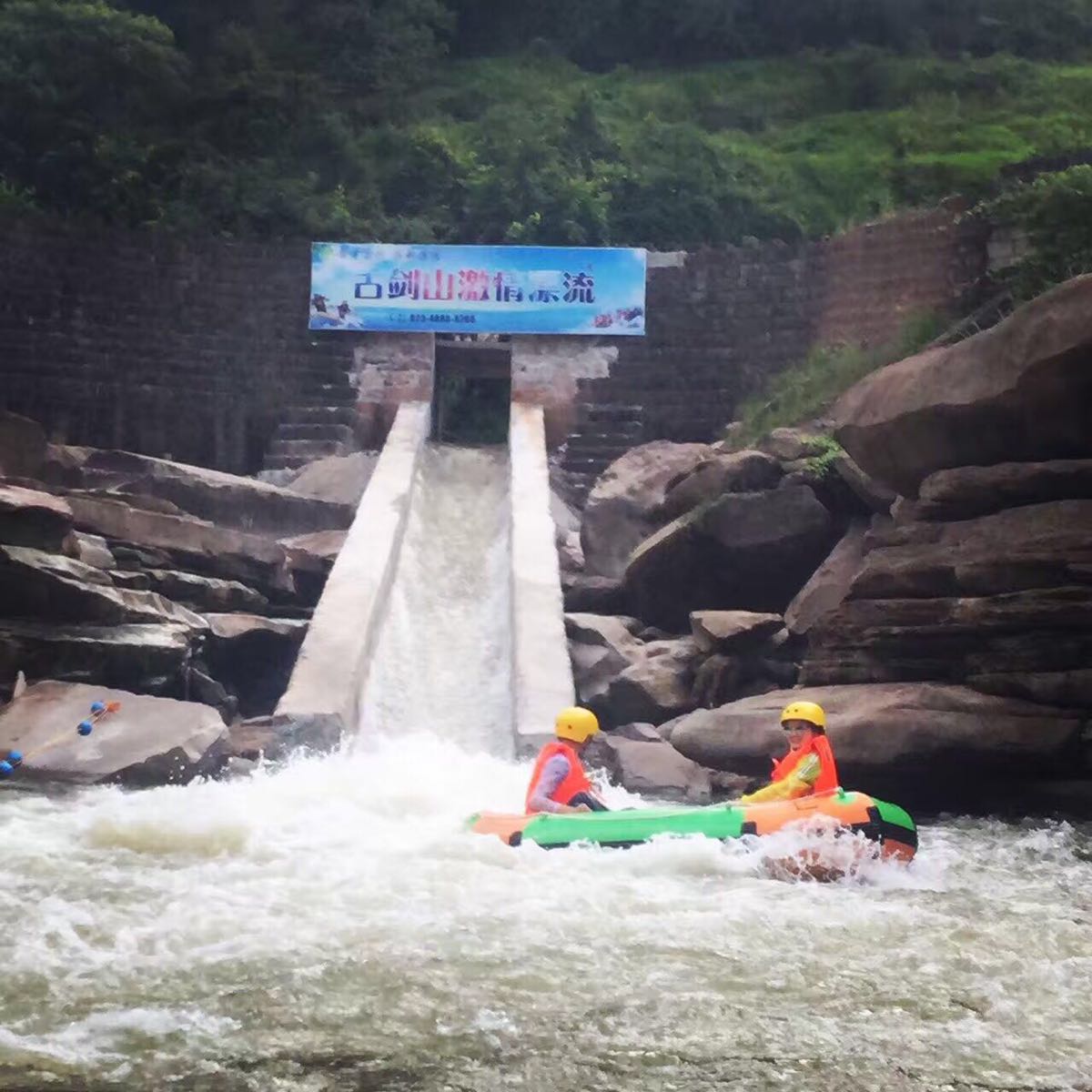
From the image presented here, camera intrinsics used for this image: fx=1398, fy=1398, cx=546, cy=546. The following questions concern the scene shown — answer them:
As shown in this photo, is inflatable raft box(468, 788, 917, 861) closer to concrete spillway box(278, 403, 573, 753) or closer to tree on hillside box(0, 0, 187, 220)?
concrete spillway box(278, 403, 573, 753)

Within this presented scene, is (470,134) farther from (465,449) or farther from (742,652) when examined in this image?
(742,652)

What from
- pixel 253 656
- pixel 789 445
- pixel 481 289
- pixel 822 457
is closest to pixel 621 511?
pixel 789 445

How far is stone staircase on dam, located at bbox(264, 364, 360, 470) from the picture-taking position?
2042 centimetres

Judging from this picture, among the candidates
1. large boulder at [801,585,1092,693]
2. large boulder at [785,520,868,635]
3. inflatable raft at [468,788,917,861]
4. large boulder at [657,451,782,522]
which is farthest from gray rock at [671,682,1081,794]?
large boulder at [657,451,782,522]

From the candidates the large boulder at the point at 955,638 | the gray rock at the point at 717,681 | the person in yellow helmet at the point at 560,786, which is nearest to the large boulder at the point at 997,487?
the large boulder at the point at 955,638

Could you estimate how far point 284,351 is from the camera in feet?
69.7

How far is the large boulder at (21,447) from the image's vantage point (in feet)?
53.2

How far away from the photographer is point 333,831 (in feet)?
26.9

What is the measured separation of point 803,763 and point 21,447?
1161 cm

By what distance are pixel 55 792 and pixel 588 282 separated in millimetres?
13227

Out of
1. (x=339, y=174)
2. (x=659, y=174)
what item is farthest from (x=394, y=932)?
(x=339, y=174)

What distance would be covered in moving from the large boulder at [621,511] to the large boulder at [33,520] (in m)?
6.26

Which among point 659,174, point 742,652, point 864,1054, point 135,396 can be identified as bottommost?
point 864,1054

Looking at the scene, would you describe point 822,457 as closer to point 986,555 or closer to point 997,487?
point 997,487
